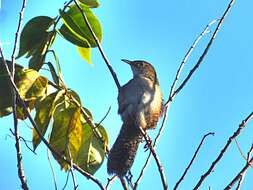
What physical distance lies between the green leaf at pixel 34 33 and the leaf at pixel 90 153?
0.46 meters

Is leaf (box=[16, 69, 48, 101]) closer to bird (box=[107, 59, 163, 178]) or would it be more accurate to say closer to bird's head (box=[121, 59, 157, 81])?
bird (box=[107, 59, 163, 178])

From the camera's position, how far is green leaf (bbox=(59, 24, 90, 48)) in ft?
8.85

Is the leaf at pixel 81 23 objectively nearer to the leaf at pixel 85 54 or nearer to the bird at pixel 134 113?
the leaf at pixel 85 54

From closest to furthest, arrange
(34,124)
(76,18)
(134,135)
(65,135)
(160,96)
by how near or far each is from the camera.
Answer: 1. (34,124)
2. (65,135)
3. (76,18)
4. (134,135)
5. (160,96)

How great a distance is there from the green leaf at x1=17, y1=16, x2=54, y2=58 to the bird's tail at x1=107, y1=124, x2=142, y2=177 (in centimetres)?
73

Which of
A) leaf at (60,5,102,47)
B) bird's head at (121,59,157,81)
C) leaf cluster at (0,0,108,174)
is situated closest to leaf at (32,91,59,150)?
leaf cluster at (0,0,108,174)

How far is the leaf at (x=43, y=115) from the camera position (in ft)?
8.11

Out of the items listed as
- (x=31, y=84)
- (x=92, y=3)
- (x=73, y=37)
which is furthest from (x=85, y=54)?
(x=31, y=84)

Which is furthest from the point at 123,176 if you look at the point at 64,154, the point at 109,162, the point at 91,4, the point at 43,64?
the point at 91,4

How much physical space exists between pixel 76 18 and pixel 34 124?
0.67 m

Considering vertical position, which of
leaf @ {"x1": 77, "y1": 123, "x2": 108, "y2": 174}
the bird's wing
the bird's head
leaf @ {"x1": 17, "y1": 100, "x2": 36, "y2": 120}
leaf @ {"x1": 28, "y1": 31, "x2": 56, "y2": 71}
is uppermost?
the bird's head

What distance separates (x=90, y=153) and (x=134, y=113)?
973mm

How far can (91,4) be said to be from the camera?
274 centimetres

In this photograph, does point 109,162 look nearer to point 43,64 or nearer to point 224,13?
point 43,64
